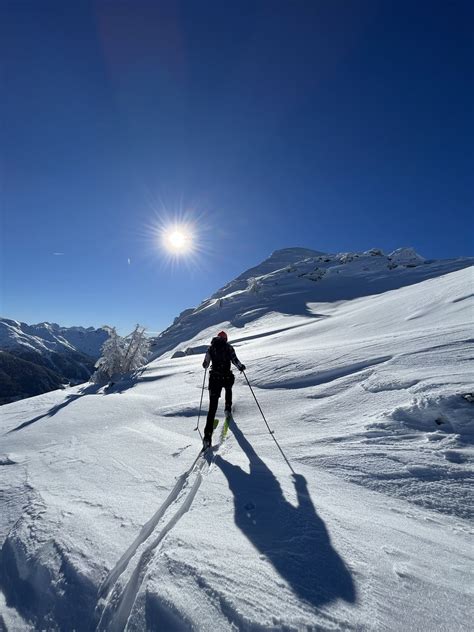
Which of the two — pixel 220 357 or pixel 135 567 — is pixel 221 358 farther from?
pixel 135 567

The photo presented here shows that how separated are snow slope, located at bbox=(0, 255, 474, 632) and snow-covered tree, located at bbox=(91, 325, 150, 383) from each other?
17236 mm

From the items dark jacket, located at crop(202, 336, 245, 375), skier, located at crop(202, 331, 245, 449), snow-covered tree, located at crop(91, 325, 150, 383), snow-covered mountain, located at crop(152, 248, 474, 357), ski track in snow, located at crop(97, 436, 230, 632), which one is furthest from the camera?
snow-covered mountain, located at crop(152, 248, 474, 357)

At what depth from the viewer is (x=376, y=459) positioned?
4.20 meters

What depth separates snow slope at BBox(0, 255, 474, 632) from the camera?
227 centimetres

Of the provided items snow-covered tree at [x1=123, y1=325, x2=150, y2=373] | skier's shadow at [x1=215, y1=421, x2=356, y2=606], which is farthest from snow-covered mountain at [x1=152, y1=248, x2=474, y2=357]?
skier's shadow at [x1=215, y1=421, x2=356, y2=606]

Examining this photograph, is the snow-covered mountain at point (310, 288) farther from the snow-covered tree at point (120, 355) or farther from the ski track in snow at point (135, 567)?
the ski track in snow at point (135, 567)

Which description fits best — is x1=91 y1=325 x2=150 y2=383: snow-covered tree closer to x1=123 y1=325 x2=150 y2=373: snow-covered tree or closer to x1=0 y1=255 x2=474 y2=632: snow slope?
x1=123 y1=325 x2=150 y2=373: snow-covered tree

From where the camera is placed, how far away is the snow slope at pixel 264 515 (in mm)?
2273

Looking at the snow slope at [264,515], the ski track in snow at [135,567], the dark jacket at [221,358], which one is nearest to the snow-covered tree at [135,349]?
the snow slope at [264,515]

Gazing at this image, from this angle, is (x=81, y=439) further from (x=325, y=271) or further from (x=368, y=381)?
(x=325, y=271)

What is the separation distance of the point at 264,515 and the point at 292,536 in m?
0.45

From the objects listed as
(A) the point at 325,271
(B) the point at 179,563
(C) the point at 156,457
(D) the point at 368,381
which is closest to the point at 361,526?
(B) the point at 179,563

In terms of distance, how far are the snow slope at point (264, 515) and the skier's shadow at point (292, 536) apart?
1 cm

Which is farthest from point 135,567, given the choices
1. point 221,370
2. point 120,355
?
point 120,355
